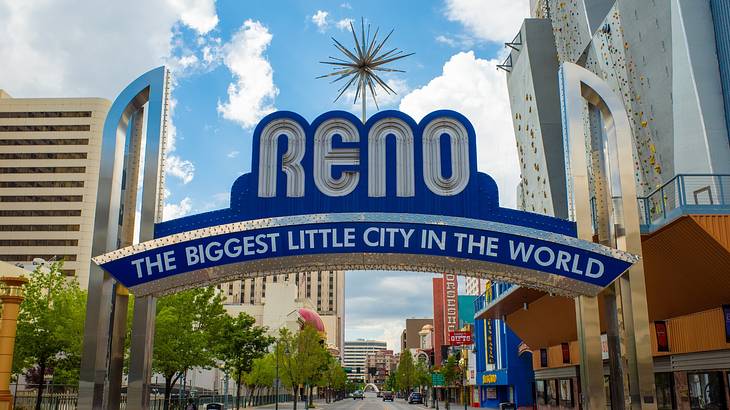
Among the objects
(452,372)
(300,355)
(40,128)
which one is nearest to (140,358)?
(300,355)

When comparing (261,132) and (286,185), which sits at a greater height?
(261,132)

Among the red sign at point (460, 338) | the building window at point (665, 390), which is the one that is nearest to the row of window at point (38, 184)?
the red sign at point (460, 338)

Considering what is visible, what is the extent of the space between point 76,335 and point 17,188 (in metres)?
91.9

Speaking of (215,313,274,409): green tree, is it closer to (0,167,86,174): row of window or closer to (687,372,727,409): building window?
(687,372,727,409): building window

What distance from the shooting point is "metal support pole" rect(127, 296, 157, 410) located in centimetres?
1401

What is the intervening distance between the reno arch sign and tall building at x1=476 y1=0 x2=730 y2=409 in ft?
6.01

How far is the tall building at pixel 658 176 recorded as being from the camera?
60.7ft

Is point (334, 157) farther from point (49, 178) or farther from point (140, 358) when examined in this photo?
point (49, 178)

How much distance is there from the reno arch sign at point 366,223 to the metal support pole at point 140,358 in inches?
22.3

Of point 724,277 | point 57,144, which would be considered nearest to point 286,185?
point 724,277

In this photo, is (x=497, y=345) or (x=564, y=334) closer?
(x=564, y=334)

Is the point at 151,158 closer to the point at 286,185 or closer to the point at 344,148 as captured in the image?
the point at 286,185

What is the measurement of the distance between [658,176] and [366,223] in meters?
21.3

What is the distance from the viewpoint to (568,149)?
48.7 ft
